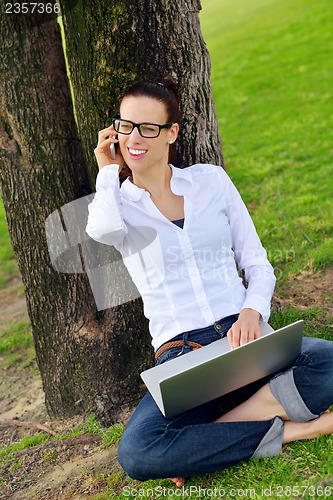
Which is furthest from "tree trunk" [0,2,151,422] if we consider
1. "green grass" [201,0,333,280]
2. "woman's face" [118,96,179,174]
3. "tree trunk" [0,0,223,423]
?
"green grass" [201,0,333,280]

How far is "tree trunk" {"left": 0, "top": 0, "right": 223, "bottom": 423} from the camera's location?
3.14m

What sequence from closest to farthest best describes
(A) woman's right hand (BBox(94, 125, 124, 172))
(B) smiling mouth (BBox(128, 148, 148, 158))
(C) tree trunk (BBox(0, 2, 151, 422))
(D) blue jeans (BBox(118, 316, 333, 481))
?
(D) blue jeans (BBox(118, 316, 333, 481)) < (B) smiling mouth (BBox(128, 148, 148, 158)) < (A) woman's right hand (BBox(94, 125, 124, 172)) < (C) tree trunk (BBox(0, 2, 151, 422))

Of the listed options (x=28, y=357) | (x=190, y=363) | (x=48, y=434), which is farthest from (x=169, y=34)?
(x=28, y=357)

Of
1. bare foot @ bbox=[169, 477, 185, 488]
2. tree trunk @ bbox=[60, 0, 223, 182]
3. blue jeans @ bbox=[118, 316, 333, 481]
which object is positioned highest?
tree trunk @ bbox=[60, 0, 223, 182]

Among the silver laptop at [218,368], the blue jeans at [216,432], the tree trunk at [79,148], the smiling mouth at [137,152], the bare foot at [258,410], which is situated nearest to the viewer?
the silver laptop at [218,368]

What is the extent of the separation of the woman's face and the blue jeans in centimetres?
85

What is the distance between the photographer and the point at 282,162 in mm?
6883

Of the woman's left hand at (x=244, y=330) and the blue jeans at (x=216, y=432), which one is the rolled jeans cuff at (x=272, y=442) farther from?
the woman's left hand at (x=244, y=330)

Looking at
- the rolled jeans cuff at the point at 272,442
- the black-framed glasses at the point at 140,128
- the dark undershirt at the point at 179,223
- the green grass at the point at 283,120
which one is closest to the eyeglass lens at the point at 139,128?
the black-framed glasses at the point at 140,128

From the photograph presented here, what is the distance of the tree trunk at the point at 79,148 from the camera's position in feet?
10.3

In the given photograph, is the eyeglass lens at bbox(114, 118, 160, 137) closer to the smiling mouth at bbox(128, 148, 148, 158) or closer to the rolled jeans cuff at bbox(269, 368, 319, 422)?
the smiling mouth at bbox(128, 148, 148, 158)

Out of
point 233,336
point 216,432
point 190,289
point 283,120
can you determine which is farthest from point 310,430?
point 283,120

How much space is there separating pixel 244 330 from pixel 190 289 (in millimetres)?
310

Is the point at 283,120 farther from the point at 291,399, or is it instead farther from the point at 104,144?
the point at 291,399
